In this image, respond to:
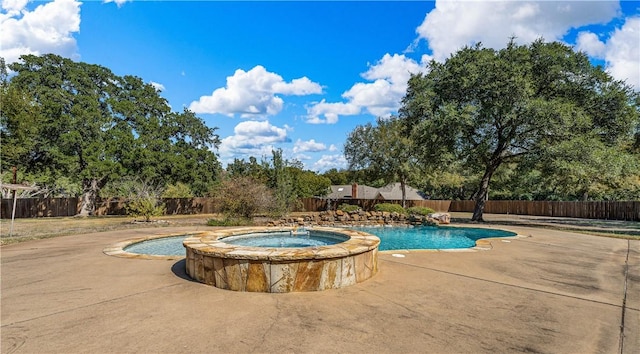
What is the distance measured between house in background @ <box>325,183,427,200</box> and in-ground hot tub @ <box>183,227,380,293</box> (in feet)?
111

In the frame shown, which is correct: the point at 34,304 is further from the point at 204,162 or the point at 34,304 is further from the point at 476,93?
the point at 204,162

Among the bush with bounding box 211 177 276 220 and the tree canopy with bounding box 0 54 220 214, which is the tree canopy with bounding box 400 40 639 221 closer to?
the bush with bounding box 211 177 276 220

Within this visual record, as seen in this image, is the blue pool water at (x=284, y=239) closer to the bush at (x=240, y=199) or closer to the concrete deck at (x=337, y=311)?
the concrete deck at (x=337, y=311)

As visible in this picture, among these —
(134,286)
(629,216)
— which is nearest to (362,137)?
(629,216)

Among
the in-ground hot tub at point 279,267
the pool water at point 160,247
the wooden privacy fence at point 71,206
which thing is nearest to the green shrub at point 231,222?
the pool water at point 160,247

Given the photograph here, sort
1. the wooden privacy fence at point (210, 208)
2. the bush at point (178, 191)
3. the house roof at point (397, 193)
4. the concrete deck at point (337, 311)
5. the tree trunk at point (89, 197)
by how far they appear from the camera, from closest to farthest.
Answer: the concrete deck at point (337, 311), the wooden privacy fence at point (210, 208), the tree trunk at point (89, 197), the bush at point (178, 191), the house roof at point (397, 193)

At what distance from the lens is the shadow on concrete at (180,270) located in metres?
5.51

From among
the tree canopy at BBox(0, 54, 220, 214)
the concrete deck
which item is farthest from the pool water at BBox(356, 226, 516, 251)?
the tree canopy at BBox(0, 54, 220, 214)

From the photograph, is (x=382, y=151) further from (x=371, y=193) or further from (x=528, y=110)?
(x=528, y=110)

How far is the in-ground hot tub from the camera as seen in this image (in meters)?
4.67

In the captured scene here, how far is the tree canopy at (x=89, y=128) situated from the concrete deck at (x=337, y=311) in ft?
56.7

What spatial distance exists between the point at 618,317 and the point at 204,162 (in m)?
27.0

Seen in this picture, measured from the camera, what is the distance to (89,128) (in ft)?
71.7

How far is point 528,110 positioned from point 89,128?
87.9 feet
